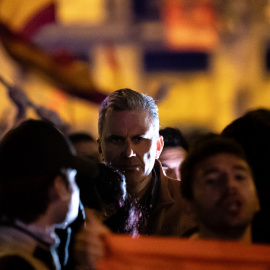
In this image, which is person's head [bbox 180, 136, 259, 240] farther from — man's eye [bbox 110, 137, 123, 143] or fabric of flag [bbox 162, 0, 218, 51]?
fabric of flag [bbox 162, 0, 218, 51]

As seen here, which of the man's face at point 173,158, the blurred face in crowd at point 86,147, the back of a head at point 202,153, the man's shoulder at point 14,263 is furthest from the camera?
the blurred face in crowd at point 86,147

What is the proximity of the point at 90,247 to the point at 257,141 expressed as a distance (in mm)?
846

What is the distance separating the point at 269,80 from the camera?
1503 cm

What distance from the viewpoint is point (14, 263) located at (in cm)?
190

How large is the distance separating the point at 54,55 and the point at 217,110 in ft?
34.0

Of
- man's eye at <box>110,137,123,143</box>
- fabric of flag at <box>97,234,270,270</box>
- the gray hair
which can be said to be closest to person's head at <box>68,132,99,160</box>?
the gray hair

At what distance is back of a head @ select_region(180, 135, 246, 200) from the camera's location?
7.39ft

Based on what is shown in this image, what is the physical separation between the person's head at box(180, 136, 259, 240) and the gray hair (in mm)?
812

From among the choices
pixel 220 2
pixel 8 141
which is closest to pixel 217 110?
pixel 220 2

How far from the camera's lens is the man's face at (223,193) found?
6.97 feet

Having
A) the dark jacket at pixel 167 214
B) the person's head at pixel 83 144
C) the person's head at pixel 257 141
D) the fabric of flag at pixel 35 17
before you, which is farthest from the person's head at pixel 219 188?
the fabric of flag at pixel 35 17

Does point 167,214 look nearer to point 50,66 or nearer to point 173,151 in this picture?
point 173,151

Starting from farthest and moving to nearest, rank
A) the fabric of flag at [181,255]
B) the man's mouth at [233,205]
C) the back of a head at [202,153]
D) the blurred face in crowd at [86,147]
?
the blurred face in crowd at [86,147], the back of a head at [202,153], the man's mouth at [233,205], the fabric of flag at [181,255]

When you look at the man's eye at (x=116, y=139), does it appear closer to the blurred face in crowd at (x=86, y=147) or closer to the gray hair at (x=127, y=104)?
the gray hair at (x=127, y=104)
